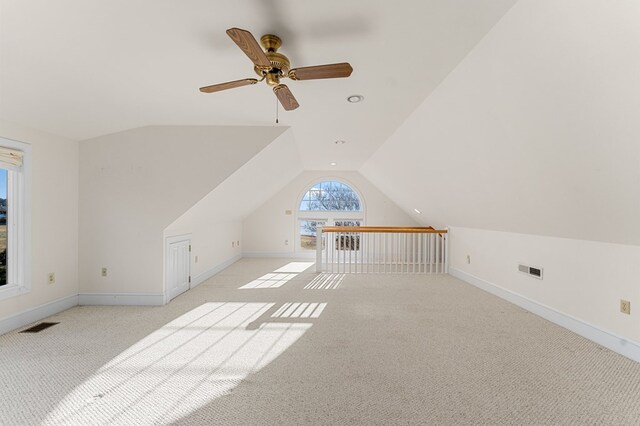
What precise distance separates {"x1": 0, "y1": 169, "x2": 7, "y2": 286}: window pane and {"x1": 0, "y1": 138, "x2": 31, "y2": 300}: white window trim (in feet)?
0.07

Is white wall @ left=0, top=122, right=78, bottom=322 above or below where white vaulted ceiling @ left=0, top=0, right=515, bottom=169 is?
below

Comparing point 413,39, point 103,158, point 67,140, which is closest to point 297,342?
point 413,39

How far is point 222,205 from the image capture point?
473 centimetres

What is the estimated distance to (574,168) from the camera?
7.19 feet

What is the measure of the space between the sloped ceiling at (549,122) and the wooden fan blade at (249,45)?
143 centimetres

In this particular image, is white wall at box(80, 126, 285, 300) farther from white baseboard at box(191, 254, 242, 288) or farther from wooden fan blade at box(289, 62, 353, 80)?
wooden fan blade at box(289, 62, 353, 80)

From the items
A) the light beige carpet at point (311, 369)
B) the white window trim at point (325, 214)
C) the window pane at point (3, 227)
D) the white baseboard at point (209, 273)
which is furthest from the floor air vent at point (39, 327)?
the white window trim at point (325, 214)

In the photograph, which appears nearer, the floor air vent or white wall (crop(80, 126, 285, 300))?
the floor air vent

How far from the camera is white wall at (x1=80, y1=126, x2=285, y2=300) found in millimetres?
3617

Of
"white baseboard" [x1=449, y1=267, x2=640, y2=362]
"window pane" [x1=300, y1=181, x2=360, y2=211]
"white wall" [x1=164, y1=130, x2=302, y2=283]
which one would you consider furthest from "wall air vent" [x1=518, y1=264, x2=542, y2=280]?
"window pane" [x1=300, y1=181, x2=360, y2=211]

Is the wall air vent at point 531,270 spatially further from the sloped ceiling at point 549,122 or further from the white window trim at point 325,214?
the white window trim at point 325,214

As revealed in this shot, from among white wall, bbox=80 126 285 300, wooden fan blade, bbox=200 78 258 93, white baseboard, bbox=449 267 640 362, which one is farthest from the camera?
white wall, bbox=80 126 285 300

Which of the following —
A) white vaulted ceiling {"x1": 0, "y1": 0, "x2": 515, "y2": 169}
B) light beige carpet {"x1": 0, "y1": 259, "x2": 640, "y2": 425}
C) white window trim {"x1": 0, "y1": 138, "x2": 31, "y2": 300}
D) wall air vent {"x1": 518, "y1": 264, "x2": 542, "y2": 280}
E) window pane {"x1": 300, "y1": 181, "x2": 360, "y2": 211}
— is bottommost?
light beige carpet {"x1": 0, "y1": 259, "x2": 640, "y2": 425}

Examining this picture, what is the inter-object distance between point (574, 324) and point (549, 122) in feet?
7.41
